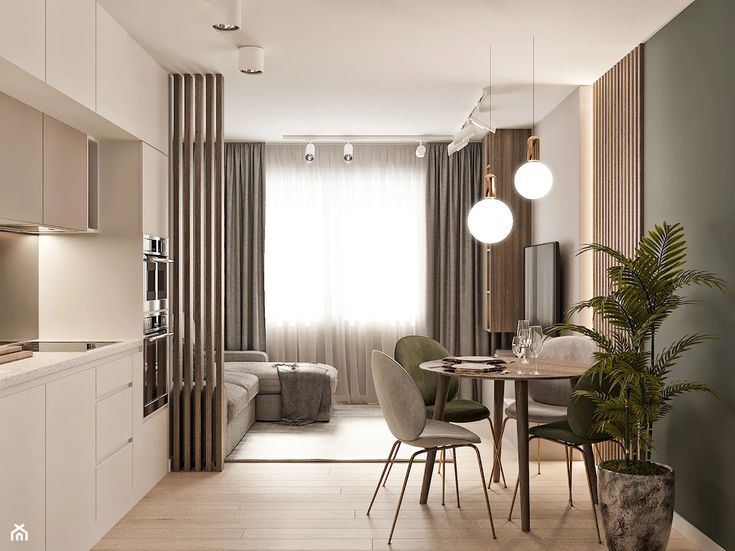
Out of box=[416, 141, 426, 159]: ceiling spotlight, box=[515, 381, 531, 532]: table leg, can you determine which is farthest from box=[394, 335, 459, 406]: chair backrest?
box=[416, 141, 426, 159]: ceiling spotlight

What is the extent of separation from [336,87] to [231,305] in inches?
122

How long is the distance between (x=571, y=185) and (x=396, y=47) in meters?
1.97

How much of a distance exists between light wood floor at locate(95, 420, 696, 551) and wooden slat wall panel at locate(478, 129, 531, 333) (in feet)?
7.20

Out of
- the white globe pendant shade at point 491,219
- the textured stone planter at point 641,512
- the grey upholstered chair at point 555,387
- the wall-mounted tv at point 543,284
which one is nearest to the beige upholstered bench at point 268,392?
the wall-mounted tv at point 543,284

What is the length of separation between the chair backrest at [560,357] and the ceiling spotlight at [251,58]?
2.57 meters

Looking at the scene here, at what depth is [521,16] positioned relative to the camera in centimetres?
396

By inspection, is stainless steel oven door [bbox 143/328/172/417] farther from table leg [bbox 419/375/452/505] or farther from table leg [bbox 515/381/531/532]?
table leg [bbox 515/381/531/532]

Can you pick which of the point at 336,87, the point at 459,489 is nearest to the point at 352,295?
the point at 336,87

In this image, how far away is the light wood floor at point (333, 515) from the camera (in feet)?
11.8

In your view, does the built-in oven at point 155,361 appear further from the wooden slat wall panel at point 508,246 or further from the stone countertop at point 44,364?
the wooden slat wall panel at point 508,246

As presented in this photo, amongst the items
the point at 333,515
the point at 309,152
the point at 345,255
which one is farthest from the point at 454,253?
the point at 333,515

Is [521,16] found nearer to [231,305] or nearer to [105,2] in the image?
[105,2]

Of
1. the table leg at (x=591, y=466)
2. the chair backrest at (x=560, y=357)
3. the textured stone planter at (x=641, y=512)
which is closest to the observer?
the textured stone planter at (x=641, y=512)

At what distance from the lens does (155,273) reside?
4.56 metres
